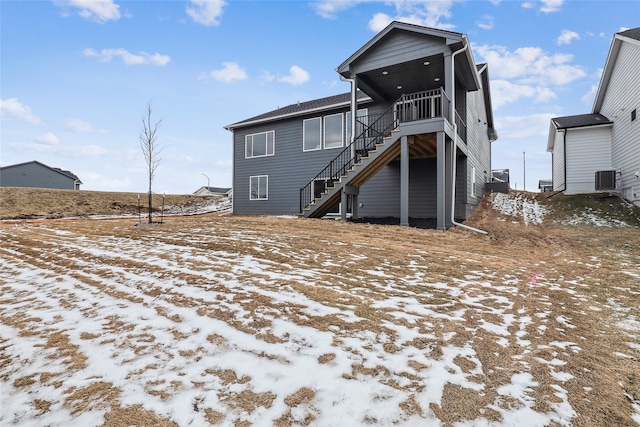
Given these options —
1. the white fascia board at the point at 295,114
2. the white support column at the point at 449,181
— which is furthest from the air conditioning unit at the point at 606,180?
the white fascia board at the point at 295,114

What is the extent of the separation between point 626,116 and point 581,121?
291 centimetres

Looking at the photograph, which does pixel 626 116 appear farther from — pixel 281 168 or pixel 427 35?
pixel 281 168

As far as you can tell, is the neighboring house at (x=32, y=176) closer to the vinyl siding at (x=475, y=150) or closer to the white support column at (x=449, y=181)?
the white support column at (x=449, y=181)

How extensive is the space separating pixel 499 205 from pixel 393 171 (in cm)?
620

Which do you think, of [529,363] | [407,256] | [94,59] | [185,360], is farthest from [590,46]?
[94,59]

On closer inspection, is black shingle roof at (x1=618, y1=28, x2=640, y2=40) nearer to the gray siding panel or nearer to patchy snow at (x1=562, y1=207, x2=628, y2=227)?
patchy snow at (x1=562, y1=207, x2=628, y2=227)

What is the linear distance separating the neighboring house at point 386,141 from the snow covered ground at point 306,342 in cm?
583

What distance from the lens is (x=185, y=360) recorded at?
2502mm

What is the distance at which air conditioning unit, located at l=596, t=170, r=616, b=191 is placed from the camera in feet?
44.8

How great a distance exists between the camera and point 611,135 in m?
14.7

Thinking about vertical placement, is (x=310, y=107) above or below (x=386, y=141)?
above

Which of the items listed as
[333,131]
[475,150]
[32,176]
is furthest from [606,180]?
[32,176]

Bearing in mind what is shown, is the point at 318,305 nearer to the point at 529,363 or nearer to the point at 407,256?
the point at 529,363

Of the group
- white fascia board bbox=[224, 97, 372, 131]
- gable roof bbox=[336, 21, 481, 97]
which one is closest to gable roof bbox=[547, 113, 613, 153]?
gable roof bbox=[336, 21, 481, 97]
